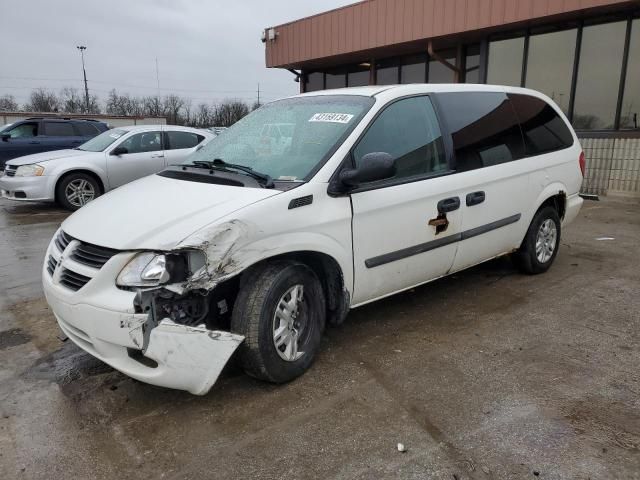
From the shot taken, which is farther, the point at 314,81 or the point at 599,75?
the point at 314,81

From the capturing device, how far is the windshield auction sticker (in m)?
3.47

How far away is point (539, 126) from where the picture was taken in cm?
487

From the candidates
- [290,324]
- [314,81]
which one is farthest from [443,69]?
[290,324]

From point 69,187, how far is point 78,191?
16 cm

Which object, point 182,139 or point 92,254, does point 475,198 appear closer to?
point 92,254

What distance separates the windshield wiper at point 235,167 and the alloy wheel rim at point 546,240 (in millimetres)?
3031

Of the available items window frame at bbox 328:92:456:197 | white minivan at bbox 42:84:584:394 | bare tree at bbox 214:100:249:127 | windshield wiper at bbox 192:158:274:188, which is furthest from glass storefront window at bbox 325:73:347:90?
bare tree at bbox 214:100:249:127

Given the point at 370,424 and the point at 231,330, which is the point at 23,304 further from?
the point at 370,424

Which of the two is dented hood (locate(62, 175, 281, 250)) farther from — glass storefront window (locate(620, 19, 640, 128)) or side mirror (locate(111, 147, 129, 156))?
glass storefront window (locate(620, 19, 640, 128))

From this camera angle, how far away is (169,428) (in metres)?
2.70

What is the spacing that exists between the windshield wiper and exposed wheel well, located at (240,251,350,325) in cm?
51

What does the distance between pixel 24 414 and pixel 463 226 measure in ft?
10.4

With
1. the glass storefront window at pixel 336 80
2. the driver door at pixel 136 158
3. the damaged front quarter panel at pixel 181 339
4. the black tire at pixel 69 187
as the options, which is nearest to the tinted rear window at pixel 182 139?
the driver door at pixel 136 158

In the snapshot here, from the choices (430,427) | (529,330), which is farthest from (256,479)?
(529,330)
